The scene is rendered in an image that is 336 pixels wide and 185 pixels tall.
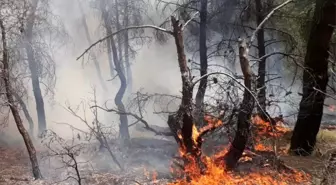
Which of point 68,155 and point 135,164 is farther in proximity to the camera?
point 135,164

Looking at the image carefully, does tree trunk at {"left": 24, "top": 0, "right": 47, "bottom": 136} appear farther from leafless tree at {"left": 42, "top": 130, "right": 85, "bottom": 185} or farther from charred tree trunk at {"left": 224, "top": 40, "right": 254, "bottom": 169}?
charred tree trunk at {"left": 224, "top": 40, "right": 254, "bottom": 169}

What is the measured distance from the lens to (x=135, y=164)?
13.9 m

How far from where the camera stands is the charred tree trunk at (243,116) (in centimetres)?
876

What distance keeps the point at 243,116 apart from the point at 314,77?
2.94 metres

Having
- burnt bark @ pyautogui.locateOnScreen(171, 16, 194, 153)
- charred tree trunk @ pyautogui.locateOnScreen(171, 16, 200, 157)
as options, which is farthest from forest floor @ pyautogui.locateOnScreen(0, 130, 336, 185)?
burnt bark @ pyautogui.locateOnScreen(171, 16, 194, 153)

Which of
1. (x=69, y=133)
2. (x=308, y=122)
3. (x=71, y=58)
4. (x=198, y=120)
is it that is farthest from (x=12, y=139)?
(x=308, y=122)

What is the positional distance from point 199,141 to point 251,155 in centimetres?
148

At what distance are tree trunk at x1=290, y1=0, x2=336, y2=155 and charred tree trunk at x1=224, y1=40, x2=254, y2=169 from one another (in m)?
2.12

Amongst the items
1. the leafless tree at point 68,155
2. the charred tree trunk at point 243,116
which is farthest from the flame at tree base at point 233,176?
the leafless tree at point 68,155

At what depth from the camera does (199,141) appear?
9.15m

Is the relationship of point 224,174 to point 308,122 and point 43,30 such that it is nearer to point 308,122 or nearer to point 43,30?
point 308,122

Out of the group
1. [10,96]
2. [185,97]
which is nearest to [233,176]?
[185,97]

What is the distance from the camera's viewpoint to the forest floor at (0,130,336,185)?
34.9 ft

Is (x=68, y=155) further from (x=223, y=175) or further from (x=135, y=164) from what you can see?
(x=223, y=175)
